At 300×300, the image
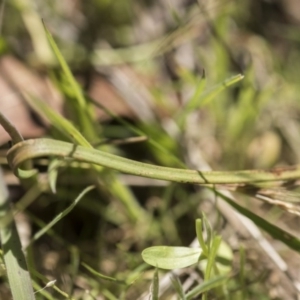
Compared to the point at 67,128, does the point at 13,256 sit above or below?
below

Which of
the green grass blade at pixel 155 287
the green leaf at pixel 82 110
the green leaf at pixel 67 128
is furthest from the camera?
the green leaf at pixel 82 110

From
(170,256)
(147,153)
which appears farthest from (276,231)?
(147,153)

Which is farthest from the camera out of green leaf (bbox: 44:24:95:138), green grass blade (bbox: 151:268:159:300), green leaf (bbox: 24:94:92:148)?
green leaf (bbox: 44:24:95:138)

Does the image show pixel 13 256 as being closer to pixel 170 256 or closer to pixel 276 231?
pixel 170 256

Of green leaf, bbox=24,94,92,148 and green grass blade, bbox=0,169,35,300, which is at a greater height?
green leaf, bbox=24,94,92,148

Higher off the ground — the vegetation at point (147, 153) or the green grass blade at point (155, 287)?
the vegetation at point (147, 153)

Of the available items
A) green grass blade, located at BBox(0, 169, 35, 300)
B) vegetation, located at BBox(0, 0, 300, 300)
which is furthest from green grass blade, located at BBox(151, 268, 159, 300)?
green grass blade, located at BBox(0, 169, 35, 300)

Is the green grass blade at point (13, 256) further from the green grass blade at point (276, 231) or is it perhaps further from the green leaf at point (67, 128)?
the green grass blade at point (276, 231)

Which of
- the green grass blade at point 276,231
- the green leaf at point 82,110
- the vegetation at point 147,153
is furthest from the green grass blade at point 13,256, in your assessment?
the green grass blade at point 276,231

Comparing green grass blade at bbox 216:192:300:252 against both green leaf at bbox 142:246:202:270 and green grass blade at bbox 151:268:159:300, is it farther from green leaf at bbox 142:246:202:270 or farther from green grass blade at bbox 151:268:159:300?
green grass blade at bbox 151:268:159:300
